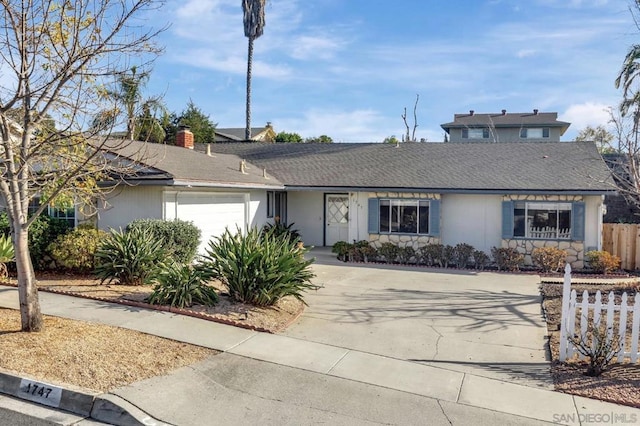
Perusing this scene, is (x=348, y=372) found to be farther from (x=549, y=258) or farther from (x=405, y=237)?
(x=405, y=237)

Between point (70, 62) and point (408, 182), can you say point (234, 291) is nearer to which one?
point (70, 62)

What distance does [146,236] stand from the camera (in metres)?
11.7

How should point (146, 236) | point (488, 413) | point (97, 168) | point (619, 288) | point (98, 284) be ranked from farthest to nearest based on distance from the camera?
1. point (619, 288)
2. point (146, 236)
3. point (98, 284)
4. point (97, 168)
5. point (488, 413)

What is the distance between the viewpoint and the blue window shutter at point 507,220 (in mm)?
17188

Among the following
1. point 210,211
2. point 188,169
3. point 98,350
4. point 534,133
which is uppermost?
point 534,133

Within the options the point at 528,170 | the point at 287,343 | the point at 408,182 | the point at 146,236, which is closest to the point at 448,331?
the point at 287,343

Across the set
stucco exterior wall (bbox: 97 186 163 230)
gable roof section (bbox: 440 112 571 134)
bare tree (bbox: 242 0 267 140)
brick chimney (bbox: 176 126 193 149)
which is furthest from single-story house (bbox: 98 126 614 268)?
gable roof section (bbox: 440 112 571 134)

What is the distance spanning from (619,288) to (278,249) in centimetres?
893

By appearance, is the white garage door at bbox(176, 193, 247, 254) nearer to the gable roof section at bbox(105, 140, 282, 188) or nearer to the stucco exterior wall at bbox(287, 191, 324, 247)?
the gable roof section at bbox(105, 140, 282, 188)

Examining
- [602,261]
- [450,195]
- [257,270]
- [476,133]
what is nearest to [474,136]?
[476,133]

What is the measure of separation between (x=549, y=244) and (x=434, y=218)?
151 inches

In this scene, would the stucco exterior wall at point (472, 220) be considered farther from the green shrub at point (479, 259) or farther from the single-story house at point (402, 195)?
the green shrub at point (479, 259)

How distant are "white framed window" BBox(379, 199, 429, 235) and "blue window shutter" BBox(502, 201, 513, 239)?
8.45 feet

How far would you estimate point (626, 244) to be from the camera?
16953 millimetres
